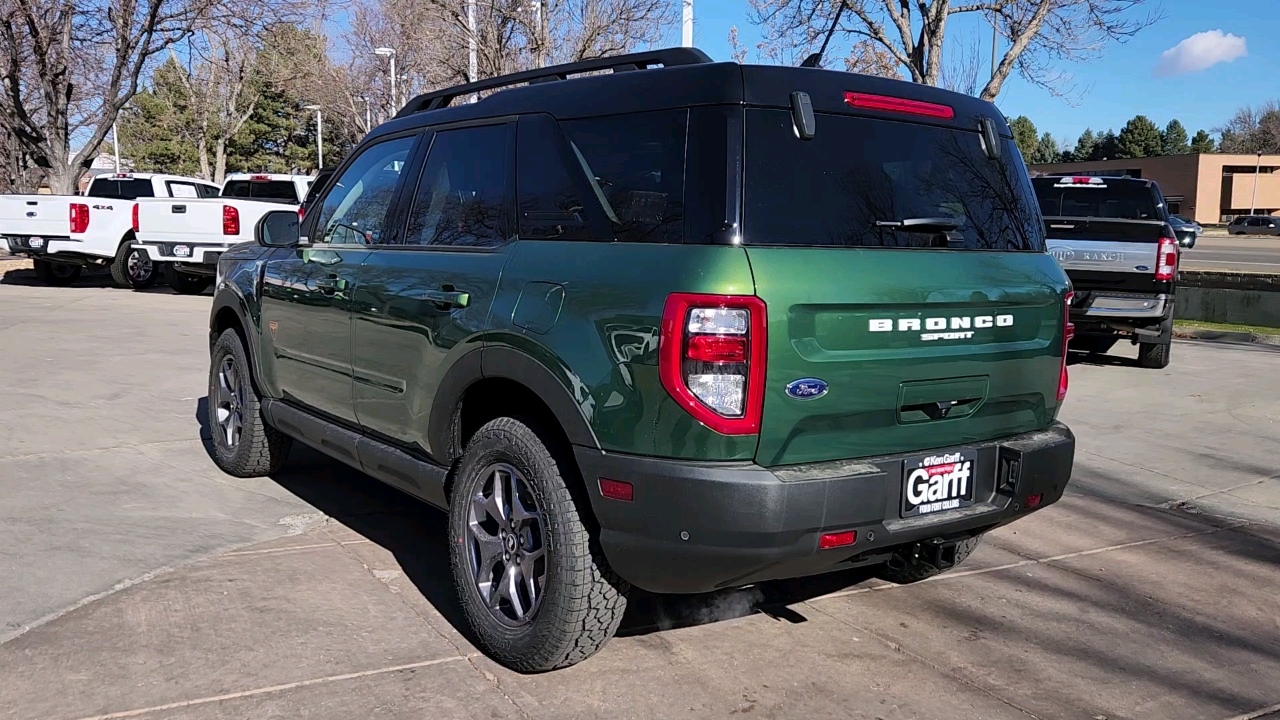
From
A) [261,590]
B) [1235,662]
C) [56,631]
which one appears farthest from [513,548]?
[1235,662]

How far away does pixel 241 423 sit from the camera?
596cm

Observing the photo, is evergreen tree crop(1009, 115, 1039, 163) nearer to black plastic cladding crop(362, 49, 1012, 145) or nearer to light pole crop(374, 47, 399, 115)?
light pole crop(374, 47, 399, 115)

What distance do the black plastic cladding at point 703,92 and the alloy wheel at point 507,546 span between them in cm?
129

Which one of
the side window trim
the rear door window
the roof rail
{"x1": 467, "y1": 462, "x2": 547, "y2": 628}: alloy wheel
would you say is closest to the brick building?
the side window trim

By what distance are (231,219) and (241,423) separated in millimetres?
10912

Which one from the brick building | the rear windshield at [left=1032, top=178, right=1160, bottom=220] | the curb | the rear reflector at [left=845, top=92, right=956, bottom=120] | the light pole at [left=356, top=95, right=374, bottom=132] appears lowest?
the curb

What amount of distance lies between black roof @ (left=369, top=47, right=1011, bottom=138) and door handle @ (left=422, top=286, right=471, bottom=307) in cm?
71

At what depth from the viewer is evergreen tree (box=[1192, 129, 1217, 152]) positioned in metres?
111

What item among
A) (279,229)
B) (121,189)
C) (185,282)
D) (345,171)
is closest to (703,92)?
(345,171)

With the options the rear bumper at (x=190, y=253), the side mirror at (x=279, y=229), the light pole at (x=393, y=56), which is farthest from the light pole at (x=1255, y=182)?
the side mirror at (x=279, y=229)

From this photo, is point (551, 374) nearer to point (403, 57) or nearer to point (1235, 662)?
point (1235, 662)

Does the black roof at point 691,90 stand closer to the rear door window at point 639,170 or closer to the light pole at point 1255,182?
the rear door window at point 639,170

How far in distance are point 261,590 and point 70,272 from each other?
18.1m

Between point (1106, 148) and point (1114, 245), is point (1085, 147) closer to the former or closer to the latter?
point (1106, 148)
